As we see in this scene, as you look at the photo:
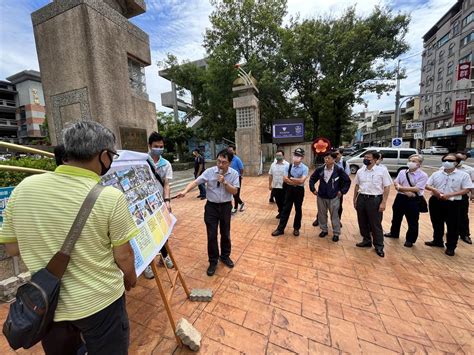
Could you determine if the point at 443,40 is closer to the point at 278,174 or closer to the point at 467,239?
the point at 467,239

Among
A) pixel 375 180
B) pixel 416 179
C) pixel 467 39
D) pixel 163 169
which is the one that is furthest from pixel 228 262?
pixel 467 39

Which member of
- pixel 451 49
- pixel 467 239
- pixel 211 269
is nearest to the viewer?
pixel 211 269

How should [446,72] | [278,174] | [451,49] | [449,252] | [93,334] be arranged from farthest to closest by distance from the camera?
[446,72], [451,49], [278,174], [449,252], [93,334]

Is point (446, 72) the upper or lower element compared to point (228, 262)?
upper

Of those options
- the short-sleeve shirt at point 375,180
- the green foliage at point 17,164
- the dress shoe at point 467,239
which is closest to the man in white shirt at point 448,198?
the dress shoe at point 467,239

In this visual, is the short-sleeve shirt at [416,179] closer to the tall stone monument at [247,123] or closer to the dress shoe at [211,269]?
the dress shoe at [211,269]

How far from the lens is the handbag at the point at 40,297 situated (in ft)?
3.28

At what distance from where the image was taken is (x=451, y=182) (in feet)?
11.9

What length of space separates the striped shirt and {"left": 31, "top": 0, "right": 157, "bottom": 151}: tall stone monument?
315cm

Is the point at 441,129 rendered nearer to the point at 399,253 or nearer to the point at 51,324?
the point at 399,253

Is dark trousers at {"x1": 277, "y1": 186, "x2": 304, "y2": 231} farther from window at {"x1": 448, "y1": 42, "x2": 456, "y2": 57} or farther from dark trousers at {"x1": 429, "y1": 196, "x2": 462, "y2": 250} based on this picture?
window at {"x1": 448, "y1": 42, "x2": 456, "y2": 57}

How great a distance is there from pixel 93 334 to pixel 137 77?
15.7 feet

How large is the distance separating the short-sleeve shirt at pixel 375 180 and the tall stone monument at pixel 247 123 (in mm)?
8577

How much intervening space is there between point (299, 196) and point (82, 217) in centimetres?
385
